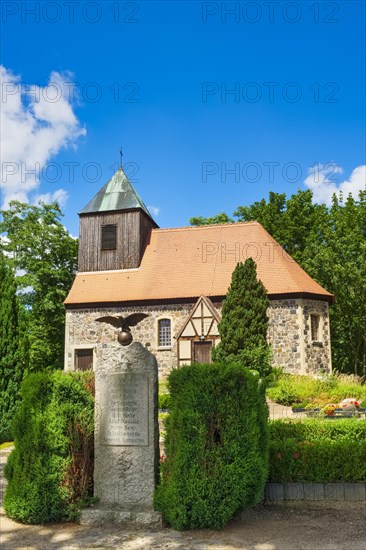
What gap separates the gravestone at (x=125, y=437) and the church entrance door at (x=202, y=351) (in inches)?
669

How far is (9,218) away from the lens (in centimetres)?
3222

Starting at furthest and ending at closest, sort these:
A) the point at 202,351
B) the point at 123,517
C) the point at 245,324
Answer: the point at 202,351, the point at 245,324, the point at 123,517

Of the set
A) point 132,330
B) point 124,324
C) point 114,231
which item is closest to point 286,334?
point 132,330

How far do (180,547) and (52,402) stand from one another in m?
2.20

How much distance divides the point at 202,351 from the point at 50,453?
683 inches

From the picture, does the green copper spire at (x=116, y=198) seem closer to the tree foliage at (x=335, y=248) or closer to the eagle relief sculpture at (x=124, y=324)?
the tree foliage at (x=335, y=248)

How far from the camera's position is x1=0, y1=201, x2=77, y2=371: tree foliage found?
1194 inches

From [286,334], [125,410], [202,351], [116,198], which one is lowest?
[125,410]

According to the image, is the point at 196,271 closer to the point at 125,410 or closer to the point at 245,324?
the point at 245,324

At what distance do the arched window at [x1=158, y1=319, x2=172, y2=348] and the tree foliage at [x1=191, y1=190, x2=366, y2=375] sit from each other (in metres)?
8.92

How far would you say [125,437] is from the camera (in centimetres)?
615

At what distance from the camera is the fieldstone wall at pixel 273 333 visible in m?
23.0

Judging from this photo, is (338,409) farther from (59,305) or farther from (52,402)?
(59,305)

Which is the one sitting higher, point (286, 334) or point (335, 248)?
point (335, 248)
